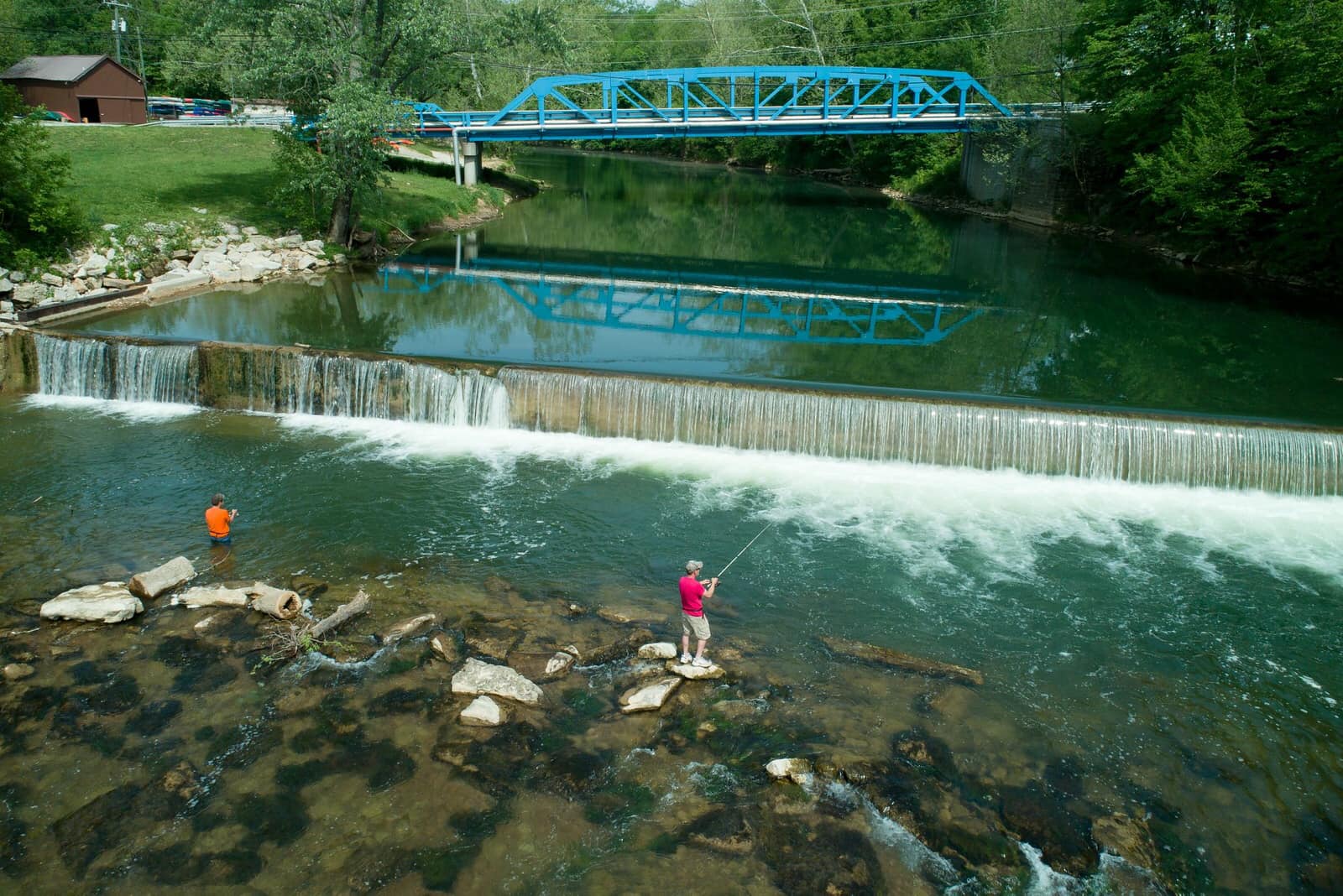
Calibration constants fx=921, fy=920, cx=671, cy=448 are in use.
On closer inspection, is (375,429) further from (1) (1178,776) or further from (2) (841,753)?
(1) (1178,776)

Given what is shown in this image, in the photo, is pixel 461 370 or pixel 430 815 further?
pixel 461 370

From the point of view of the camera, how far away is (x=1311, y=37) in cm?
3238

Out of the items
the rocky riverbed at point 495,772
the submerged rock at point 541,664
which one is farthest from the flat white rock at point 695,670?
the submerged rock at point 541,664

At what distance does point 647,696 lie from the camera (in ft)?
35.7

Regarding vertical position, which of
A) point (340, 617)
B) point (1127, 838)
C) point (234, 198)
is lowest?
point (1127, 838)

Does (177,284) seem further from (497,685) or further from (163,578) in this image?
(497,685)

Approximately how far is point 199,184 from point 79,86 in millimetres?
26783

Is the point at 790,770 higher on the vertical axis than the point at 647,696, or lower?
lower

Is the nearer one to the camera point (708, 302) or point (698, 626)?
point (698, 626)

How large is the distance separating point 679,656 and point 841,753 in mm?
2573

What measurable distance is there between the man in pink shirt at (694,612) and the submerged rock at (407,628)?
3.54m

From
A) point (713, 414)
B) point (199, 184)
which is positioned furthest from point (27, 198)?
point (713, 414)

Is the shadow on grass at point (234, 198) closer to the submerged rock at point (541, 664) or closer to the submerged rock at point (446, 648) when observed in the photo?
the submerged rock at point (446, 648)

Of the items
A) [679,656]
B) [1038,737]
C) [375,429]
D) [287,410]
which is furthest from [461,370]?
[1038,737]
